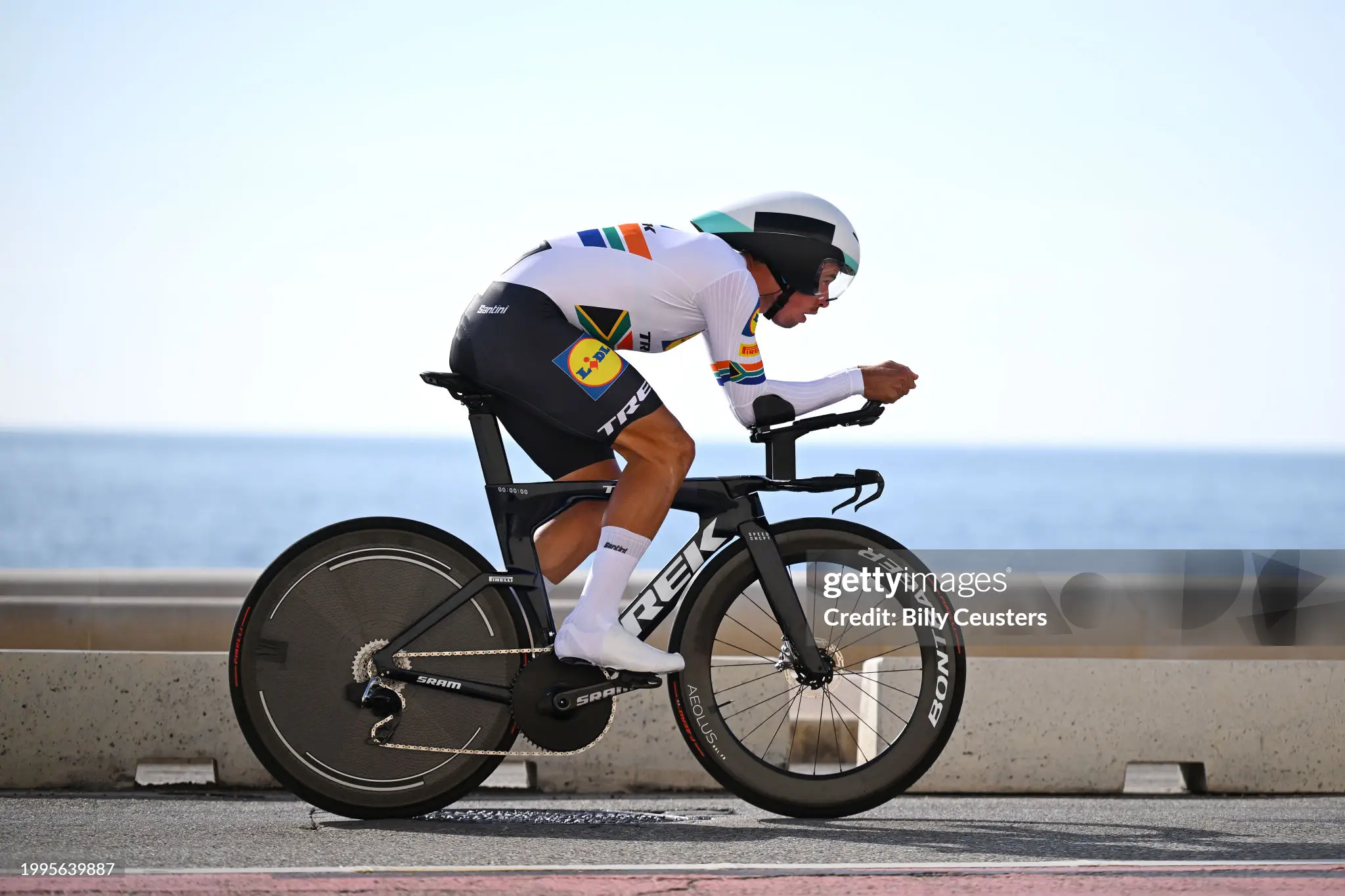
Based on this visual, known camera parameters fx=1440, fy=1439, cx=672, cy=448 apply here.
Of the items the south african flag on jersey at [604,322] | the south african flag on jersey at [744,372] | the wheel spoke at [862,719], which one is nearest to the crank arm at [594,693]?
the wheel spoke at [862,719]

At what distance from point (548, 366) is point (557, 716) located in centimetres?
109

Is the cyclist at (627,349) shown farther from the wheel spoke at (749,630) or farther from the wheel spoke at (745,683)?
the wheel spoke at (745,683)

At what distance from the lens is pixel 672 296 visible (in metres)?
4.61

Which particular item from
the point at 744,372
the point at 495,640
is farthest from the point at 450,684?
the point at 744,372

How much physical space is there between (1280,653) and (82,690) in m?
5.32

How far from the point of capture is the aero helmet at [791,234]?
4.77 m

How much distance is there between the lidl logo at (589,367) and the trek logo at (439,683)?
1.02 meters

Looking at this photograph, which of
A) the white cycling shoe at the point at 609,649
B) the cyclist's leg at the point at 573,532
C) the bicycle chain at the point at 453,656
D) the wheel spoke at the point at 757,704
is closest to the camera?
the white cycling shoe at the point at 609,649

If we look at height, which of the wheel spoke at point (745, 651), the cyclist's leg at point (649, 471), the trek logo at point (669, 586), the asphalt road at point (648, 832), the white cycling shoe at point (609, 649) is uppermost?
the cyclist's leg at point (649, 471)

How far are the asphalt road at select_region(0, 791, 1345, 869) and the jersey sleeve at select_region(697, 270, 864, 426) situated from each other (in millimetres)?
1343

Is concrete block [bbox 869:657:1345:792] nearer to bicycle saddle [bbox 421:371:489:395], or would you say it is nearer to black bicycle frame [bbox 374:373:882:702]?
black bicycle frame [bbox 374:373:882:702]

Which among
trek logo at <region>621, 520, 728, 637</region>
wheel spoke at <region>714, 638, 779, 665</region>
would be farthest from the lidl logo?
wheel spoke at <region>714, 638, 779, 665</region>

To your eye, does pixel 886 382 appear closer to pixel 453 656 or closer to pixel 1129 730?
pixel 453 656

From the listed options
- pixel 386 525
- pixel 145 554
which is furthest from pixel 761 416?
pixel 145 554
